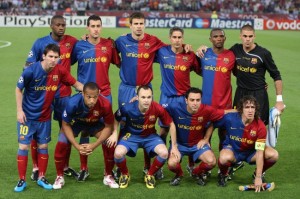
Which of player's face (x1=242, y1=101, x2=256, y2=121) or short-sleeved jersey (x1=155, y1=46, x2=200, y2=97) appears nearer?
player's face (x1=242, y1=101, x2=256, y2=121)

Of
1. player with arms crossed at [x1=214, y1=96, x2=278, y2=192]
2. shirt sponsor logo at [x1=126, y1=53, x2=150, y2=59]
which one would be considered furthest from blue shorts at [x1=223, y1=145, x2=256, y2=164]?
shirt sponsor logo at [x1=126, y1=53, x2=150, y2=59]

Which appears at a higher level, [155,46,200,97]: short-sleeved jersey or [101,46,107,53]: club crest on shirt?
[101,46,107,53]: club crest on shirt

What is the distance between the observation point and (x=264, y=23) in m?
37.1

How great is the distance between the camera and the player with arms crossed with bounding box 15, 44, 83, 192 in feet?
23.3

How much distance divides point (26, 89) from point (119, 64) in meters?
1.76

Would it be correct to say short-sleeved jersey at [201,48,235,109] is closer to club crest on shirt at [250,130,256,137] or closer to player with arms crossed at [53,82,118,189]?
club crest on shirt at [250,130,256,137]

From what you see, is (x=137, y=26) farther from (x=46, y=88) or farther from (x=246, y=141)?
(x=246, y=141)

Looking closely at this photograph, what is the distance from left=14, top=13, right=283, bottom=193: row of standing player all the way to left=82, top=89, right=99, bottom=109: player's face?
1028mm

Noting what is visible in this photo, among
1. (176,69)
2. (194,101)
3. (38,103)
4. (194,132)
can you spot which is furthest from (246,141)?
(38,103)

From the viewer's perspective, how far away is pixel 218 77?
802 centimetres

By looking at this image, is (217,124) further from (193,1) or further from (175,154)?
(193,1)

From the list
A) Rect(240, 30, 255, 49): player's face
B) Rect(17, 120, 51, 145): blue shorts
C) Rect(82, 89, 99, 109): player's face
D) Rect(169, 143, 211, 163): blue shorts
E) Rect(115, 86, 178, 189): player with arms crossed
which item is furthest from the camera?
Rect(240, 30, 255, 49): player's face

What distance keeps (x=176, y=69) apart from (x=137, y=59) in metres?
0.63

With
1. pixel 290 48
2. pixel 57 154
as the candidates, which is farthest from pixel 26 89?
pixel 290 48
